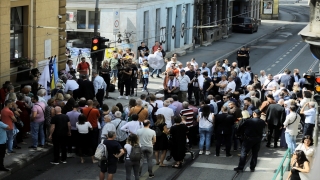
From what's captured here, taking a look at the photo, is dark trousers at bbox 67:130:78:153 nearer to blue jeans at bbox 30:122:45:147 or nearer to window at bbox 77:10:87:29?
blue jeans at bbox 30:122:45:147

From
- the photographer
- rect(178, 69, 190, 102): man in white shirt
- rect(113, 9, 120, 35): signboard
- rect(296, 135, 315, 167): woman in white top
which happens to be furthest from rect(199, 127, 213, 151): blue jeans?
rect(113, 9, 120, 35): signboard

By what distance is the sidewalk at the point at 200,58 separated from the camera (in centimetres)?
1900

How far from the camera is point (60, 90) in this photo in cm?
2298

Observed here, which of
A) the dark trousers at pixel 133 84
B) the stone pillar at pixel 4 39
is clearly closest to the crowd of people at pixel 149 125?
the stone pillar at pixel 4 39

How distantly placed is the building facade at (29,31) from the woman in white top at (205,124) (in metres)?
6.89

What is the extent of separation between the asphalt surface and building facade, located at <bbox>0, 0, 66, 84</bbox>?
3.11 meters

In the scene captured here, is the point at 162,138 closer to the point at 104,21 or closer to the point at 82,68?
the point at 82,68

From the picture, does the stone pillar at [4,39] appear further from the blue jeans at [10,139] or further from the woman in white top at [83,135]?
the woman in white top at [83,135]

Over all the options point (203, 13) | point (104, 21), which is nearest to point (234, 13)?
Result: point (203, 13)

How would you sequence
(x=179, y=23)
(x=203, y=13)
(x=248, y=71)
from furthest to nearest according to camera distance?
(x=203, y=13)
(x=179, y=23)
(x=248, y=71)

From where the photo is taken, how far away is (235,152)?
21.6 m

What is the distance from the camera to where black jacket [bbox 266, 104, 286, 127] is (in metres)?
21.7

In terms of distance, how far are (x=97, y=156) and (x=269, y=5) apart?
206ft

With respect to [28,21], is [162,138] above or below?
below
